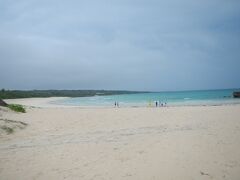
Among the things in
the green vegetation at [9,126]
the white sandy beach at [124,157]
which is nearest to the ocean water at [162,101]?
the green vegetation at [9,126]

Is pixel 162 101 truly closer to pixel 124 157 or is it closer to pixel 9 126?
pixel 9 126

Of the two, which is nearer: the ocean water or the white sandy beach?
the white sandy beach

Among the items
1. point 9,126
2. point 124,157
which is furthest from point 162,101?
point 124,157

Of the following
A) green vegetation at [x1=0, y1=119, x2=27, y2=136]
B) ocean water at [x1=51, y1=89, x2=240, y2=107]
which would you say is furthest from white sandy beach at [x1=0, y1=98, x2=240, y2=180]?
ocean water at [x1=51, y1=89, x2=240, y2=107]

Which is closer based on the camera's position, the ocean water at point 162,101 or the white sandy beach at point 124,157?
the white sandy beach at point 124,157

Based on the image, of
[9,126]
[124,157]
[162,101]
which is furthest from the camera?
[162,101]

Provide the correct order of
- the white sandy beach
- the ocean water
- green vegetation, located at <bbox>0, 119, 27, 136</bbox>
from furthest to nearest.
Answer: the ocean water → green vegetation, located at <bbox>0, 119, 27, 136</bbox> → the white sandy beach

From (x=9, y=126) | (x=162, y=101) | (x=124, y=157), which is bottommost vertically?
(x=162, y=101)

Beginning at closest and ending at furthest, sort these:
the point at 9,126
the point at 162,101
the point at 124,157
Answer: the point at 124,157
the point at 9,126
the point at 162,101

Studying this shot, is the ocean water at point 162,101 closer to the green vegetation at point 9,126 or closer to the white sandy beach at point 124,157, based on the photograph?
the green vegetation at point 9,126

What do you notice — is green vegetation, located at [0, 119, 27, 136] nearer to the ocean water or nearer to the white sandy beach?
the white sandy beach

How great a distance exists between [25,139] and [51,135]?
1171mm

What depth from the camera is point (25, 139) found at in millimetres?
10156

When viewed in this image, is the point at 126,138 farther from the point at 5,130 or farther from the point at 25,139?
the point at 5,130
